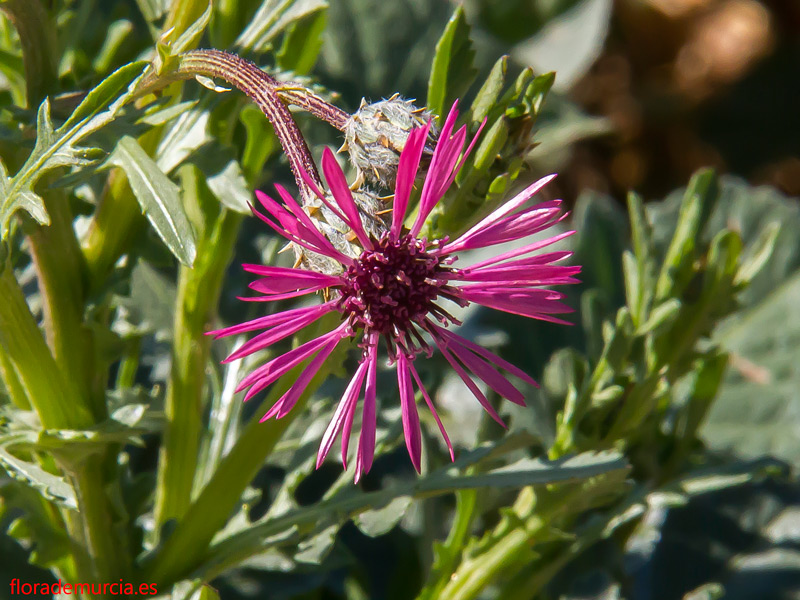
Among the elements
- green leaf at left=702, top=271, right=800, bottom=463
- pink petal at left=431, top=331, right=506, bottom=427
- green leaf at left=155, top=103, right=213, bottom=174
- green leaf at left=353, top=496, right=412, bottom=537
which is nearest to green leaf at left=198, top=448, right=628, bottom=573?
green leaf at left=353, top=496, right=412, bottom=537

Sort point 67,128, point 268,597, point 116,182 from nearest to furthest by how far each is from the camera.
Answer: point 67,128, point 116,182, point 268,597

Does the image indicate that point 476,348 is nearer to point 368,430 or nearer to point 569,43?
point 368,430

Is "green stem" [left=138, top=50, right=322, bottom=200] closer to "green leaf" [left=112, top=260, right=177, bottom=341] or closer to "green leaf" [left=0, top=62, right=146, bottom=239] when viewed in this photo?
"green leaf" [left=0, top=62, right=146, bottom=239]

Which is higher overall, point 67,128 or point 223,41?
point 223,41

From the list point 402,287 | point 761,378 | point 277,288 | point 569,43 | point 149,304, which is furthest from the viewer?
point 569,43

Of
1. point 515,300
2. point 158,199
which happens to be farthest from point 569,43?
point 158,199

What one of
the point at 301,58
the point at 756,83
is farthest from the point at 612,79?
the point at 301,58

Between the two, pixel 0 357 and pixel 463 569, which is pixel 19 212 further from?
pixel 463 569
